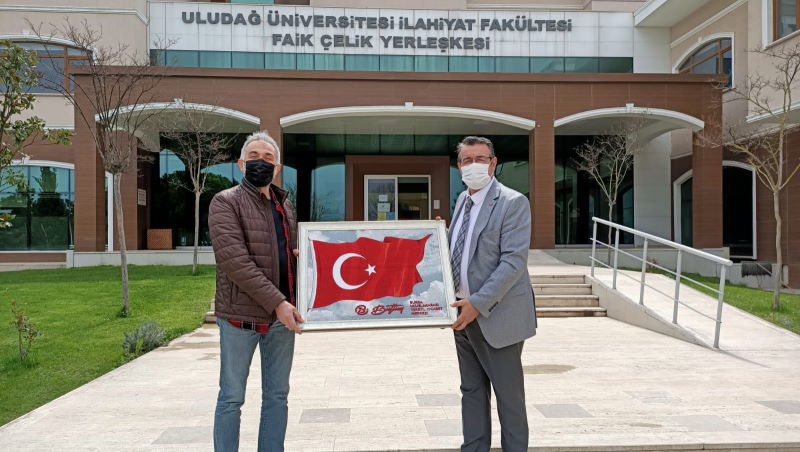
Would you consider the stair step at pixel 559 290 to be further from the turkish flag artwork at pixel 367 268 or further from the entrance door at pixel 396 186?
the entrance door at pixel 396 186

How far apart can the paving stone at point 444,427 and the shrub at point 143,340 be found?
4574 millimetres

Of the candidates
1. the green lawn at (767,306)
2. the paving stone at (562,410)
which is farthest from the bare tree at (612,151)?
the paving stone at (562,410)

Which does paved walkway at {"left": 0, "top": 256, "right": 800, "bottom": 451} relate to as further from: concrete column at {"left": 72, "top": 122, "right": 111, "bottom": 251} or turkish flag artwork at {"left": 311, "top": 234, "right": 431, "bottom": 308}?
concrete column at {"left": 72, "top": 122, "right": 111, "bottom": 251}

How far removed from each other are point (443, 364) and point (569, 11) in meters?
19.7

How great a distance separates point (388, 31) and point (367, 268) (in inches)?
772

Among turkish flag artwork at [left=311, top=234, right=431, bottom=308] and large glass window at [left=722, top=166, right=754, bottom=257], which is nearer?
turkish flag artwork at [left=311, top=234, right=431, bottom=308]

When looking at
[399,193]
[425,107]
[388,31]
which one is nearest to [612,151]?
[425,107]

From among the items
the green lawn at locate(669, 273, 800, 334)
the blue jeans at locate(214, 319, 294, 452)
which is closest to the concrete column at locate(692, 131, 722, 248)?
the green lawn at locate(669, 273, 800, 334)

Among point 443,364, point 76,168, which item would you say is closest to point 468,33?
point 76,168

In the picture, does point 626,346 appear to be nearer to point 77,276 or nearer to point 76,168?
point 77,276

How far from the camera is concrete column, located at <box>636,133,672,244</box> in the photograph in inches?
813

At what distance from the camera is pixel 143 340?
7.38 meters

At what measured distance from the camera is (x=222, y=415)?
3.01 metres

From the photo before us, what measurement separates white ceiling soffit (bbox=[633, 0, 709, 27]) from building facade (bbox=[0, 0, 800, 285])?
0.08 meters
